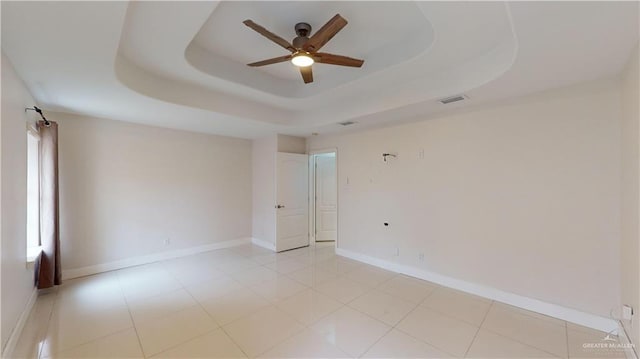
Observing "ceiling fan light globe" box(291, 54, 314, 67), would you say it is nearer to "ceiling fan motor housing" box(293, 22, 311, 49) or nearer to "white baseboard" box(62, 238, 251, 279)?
"ceiling fan motor housing" box(293, 22, 311, 49)

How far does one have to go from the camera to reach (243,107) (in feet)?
12.7

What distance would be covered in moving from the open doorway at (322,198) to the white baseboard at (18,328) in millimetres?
4303

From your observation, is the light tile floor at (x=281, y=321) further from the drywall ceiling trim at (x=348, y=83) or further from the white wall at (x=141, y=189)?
the drywall ceiling trim at (x=348, y=83)

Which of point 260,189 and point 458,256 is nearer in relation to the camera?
point 458,256

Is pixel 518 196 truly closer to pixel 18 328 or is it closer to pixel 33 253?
pixel 18 328

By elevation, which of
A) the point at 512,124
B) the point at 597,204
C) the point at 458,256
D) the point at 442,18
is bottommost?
the point at 458,256

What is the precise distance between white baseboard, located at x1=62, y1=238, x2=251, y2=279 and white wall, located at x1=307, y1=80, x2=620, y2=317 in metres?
3.35

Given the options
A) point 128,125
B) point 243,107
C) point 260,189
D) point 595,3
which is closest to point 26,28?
point 243,107

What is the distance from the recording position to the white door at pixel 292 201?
5.33 m

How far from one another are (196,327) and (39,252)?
2409mm

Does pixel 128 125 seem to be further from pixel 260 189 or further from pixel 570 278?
pixel 570 278

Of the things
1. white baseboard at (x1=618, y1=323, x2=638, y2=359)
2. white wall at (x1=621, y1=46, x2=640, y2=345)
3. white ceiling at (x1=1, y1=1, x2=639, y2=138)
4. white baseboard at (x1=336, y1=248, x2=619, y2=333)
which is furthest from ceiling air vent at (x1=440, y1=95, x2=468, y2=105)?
white baseboard at (x1=618, y1=323, x2=638, y2=359)

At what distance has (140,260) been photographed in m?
4.46

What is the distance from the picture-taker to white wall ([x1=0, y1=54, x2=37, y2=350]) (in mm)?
2033
